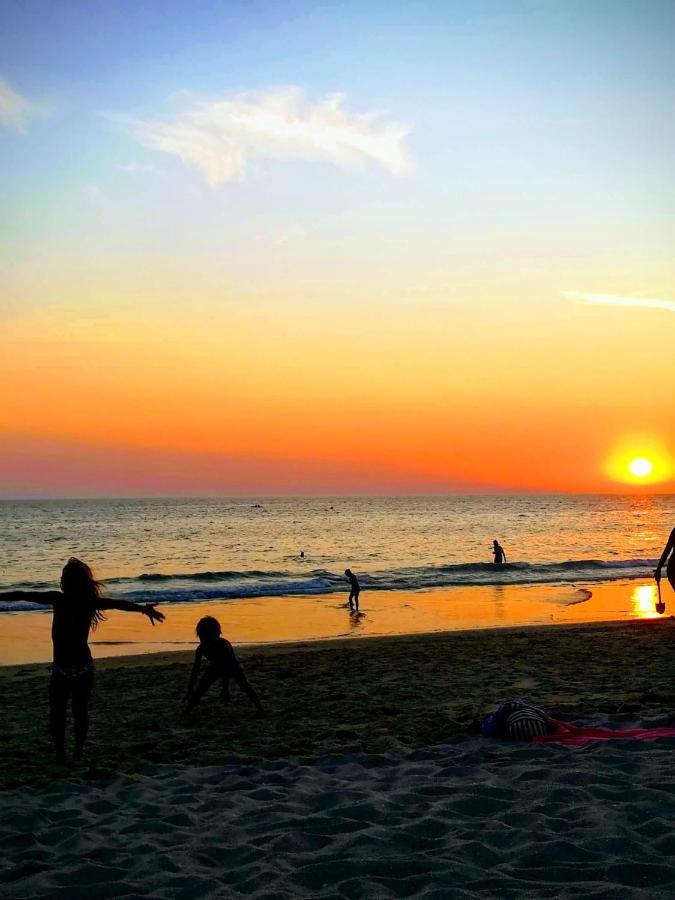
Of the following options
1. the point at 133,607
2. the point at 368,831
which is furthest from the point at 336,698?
the point at 368,831

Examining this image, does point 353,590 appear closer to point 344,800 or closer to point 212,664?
point 212,664

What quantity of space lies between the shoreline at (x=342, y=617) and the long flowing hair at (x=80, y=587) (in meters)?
10.7

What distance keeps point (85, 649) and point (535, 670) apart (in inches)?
311

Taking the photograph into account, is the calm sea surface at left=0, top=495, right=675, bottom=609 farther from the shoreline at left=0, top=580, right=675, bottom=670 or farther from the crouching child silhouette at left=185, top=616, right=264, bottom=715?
the crouching child silhouette at left=185, top=616, right=264, bottom=715

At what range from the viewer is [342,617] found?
81.6 ft

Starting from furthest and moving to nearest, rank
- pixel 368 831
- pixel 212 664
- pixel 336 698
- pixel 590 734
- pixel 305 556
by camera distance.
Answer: pixel 305 556 < pixel 336 698 < pixel 212 664 < pixel 590 734 < pixel 368 831

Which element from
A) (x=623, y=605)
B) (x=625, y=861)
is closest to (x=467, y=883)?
(x=625, y=861)

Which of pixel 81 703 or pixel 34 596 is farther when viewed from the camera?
pixel 81 703

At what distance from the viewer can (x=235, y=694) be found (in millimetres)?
10992

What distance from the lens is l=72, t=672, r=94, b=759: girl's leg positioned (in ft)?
23.6

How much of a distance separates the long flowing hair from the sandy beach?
1.54 metres

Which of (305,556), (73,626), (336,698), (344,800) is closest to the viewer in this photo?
(344,800)

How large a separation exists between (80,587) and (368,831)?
11.6ft

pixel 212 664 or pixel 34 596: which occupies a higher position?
pixel 34 596
